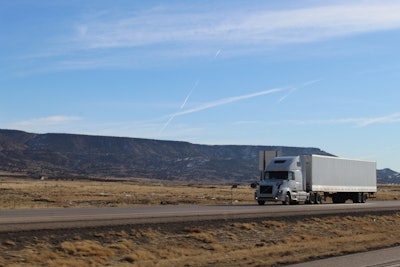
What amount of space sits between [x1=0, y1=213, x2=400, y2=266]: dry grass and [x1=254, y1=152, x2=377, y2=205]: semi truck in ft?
56.1

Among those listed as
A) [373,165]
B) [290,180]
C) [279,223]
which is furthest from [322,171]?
[279,223]

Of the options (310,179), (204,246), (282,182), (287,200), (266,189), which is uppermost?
(310,179)

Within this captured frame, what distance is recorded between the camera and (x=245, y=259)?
1725 centimetres

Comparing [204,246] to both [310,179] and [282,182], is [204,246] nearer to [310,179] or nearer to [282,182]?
[282,182]

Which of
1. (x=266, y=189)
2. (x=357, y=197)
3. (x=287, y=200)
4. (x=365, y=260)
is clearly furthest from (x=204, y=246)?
(x=357, y=197)

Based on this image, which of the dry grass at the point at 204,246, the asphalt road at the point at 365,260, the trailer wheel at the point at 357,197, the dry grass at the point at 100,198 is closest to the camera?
the asphalt road at the point at 365,260

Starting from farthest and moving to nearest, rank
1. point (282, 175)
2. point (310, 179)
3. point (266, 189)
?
point (310, 179) < point (282, 175) < point (266, 189)

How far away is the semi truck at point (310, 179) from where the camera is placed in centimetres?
4647

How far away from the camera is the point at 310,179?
49031 millimetres

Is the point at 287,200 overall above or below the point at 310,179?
below

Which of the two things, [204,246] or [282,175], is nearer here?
[204,246]

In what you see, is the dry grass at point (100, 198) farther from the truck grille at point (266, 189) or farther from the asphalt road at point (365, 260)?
the asphalt road at point (365, 260)

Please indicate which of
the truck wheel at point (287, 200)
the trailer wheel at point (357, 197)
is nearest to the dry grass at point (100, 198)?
the truck wheel at point (287, 200)

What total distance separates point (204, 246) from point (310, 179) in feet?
94.0
